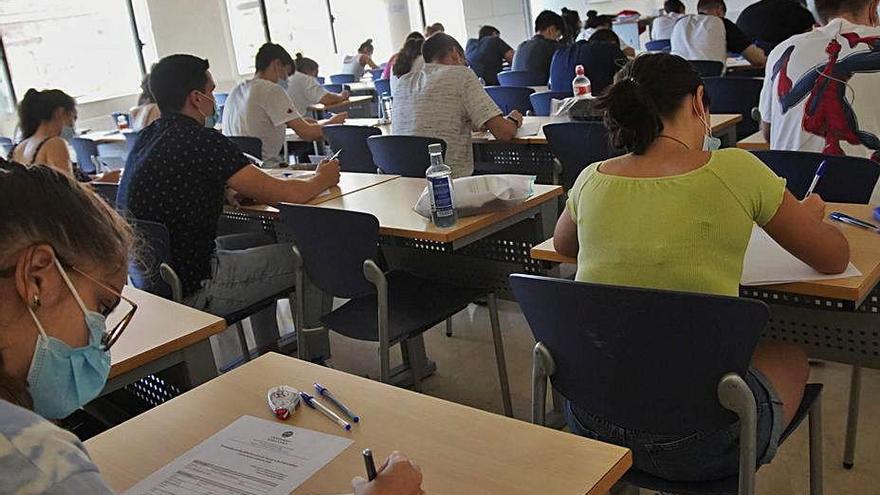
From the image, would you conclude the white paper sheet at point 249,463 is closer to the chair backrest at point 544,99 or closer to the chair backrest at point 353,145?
the chair backrest at point 353,145

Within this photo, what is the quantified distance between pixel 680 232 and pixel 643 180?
13 centimetres

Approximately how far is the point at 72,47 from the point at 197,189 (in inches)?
262

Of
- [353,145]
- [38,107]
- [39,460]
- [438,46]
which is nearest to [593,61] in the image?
[438,46]

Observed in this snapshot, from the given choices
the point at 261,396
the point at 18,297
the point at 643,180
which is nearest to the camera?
the point at 18,297

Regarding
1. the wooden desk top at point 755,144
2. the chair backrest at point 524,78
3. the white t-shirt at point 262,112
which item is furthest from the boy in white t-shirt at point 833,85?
the chair backrest at point 524,78

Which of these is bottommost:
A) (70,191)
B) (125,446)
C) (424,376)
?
(424,376)

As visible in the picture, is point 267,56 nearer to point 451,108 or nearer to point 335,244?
point 451,108

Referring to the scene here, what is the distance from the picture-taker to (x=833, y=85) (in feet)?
8.44

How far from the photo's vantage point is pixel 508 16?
1186cm

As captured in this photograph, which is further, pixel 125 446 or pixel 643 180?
pixel 643 180

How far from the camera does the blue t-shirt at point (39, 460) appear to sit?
2.65 feet

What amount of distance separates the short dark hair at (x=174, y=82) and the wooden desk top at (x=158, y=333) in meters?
1.06

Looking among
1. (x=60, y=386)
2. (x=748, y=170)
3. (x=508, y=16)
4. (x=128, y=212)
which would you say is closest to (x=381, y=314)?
(x=128, y=212)

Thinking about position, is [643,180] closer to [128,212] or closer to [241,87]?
[128,212]
